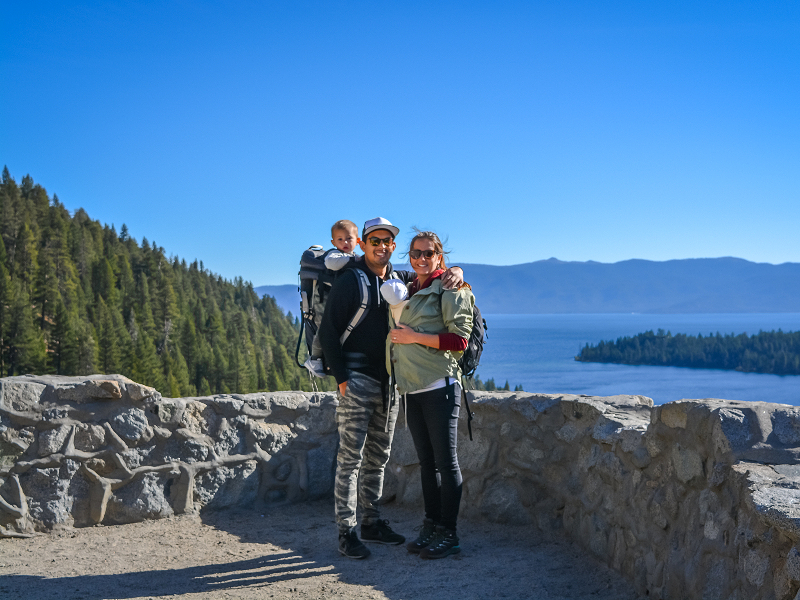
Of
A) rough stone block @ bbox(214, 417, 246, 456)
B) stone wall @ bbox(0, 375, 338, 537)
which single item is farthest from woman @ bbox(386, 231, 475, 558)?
rough stone block @ bbox(214, 417, 246, 456)

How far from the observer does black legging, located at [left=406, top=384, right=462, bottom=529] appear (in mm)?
3074

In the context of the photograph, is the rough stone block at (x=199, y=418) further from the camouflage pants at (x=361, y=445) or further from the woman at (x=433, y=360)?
the woman at (x=433, y=360)

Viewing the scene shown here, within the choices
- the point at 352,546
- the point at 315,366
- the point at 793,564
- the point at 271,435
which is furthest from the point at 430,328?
the point at 271,435

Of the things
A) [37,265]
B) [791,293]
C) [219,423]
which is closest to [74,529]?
[219,423]

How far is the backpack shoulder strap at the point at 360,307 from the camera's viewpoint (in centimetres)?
318

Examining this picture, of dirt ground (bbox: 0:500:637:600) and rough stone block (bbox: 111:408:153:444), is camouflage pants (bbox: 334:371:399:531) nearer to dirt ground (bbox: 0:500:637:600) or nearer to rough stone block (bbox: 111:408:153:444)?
dirt ground (bbox: 0:500:637:600)

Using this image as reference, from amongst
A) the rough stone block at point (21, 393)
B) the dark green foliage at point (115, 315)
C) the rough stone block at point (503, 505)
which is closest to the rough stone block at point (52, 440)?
the rough stone block at point (21, 393)

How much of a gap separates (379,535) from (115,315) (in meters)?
47.9

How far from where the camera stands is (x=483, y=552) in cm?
352

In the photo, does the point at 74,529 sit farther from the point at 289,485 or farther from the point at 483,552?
the point at 483,552

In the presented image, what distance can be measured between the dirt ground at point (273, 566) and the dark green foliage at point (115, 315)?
3466cm

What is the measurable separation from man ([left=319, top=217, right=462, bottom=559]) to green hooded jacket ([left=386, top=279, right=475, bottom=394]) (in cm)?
10

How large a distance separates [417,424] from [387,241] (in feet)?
3.11

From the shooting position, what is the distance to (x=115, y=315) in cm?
4662
